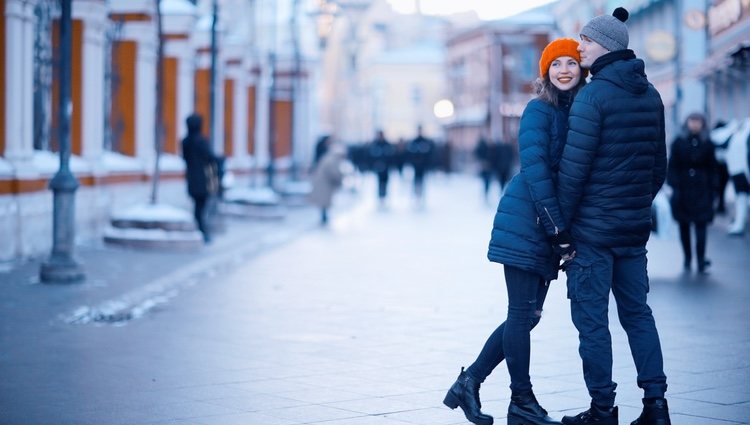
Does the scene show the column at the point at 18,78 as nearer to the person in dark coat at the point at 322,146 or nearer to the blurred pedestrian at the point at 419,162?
the person in dark coat at the point at 322,146

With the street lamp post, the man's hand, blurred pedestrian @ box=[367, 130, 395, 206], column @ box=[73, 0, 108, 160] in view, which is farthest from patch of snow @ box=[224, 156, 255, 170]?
the man's hand

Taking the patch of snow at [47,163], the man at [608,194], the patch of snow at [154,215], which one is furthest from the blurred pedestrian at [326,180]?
the man at [608,194]

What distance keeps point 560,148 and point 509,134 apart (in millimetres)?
78928

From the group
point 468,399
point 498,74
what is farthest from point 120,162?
point 498,74

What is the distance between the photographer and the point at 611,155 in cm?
669

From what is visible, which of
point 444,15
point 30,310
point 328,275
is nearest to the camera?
point 30,310

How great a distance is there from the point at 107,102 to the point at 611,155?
63.1ft

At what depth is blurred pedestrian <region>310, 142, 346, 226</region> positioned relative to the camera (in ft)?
88.7

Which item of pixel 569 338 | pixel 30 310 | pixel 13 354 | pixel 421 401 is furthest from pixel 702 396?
pixel 30 310

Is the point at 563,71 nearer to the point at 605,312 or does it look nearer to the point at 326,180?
the point at 605,312

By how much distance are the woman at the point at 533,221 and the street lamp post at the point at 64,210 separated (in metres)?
7.77

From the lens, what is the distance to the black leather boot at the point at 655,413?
6.78 meters

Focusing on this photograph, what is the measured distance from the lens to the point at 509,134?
8531 cm

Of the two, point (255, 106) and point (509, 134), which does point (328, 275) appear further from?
point (509, 134)
